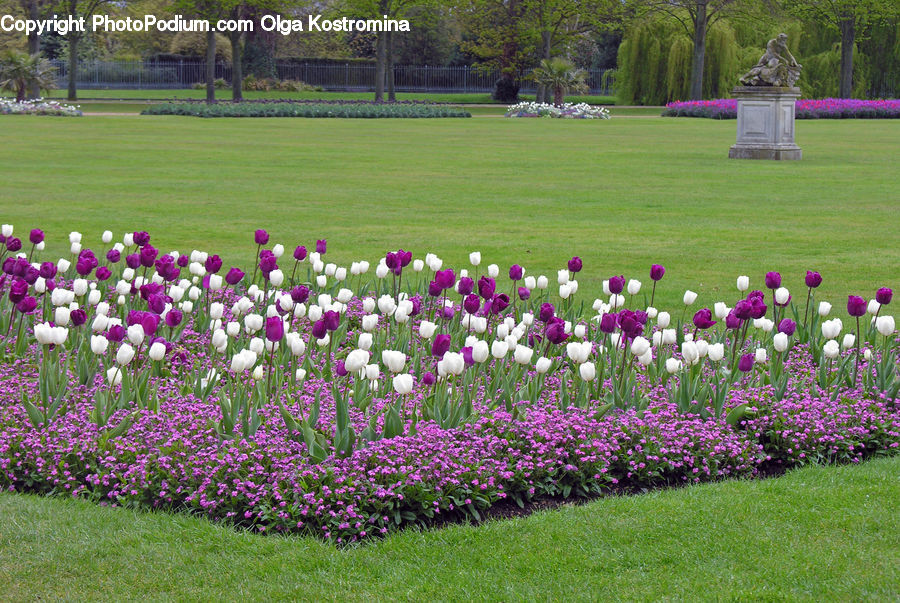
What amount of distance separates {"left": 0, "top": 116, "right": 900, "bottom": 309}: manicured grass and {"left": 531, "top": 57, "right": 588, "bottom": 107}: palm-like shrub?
72.1ft

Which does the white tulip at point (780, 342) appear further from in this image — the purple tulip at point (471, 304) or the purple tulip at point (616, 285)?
the purple tulip at point (471, 304)

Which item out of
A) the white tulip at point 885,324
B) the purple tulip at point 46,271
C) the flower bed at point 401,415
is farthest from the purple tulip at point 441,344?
the purple tulip at point 46,271

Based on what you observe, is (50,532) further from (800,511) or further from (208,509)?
(800,511)

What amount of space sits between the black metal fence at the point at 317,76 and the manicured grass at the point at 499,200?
4535 centimetres

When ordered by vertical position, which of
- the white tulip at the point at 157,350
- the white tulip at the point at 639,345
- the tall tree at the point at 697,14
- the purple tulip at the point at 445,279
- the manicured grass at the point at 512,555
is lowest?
the manicured grass at the point at 512,555

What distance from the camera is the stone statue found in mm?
26406

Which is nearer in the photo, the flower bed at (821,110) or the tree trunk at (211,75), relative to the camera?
the flower bed at (821,110)

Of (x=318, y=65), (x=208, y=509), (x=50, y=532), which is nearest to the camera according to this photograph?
(x=50, y=532)

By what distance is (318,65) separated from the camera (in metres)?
80.9

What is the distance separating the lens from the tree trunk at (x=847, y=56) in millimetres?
59750

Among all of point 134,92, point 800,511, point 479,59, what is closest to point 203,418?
point 800,511

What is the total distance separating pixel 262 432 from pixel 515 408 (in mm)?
1214

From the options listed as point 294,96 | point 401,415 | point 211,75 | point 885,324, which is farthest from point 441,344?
point 294,96

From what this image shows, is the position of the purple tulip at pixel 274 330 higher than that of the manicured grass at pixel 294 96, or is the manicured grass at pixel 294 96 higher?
the manicured grass at pixel 294 96
